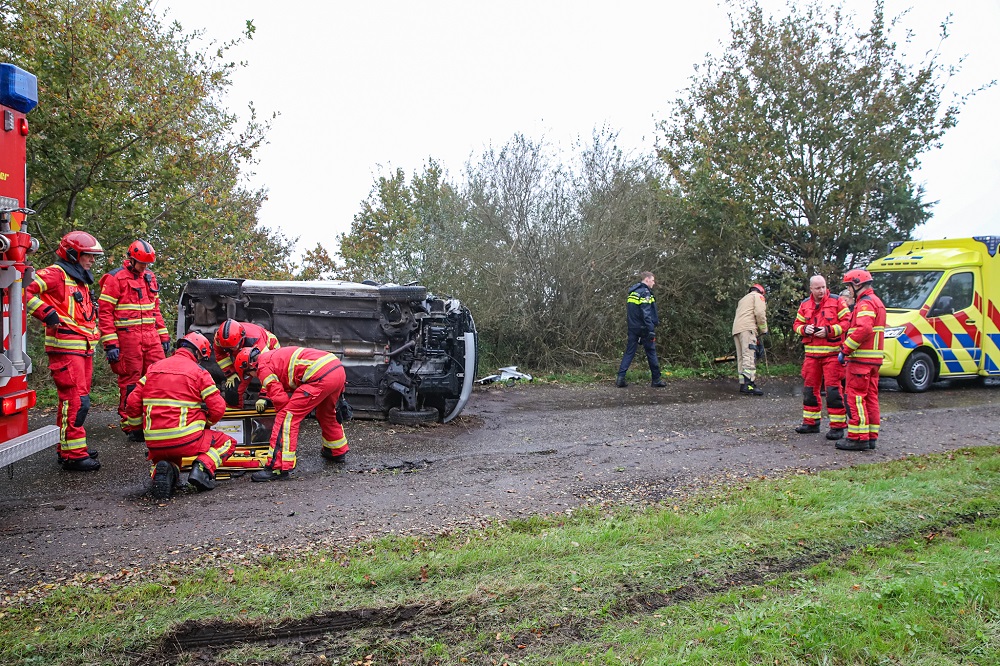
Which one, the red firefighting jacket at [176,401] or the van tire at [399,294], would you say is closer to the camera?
the red firefighting jacket at [176,401]

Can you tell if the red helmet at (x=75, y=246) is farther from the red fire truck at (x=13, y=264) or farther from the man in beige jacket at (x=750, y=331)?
the man in beige jacket at (x=750, y=331)

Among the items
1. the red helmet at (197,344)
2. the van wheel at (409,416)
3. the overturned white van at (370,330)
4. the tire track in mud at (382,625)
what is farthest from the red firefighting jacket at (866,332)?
the red helmet at (197,344)

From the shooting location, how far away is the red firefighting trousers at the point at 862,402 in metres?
7.43

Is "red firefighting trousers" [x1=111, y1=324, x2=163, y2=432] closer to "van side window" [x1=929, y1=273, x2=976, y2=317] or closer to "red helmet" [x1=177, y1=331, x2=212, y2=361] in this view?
"red helmet" [x1=177, y1=331, x2=212, y2=361]

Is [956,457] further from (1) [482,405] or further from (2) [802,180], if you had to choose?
(2) [802,180]

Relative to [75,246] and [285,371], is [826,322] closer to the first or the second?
[285,371]

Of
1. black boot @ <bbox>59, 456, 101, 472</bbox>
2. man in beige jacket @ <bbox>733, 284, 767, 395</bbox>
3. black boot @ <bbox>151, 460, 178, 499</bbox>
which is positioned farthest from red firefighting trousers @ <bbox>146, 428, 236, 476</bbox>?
man in beige jacket @ <bbox>733, 284, 767, 395</bbox>

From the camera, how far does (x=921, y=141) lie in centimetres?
1424

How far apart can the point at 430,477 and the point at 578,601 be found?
2.71 meters

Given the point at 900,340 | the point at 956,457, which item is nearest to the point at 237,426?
the point at 956,457

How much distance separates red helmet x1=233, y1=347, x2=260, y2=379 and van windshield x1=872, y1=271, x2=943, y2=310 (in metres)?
10.6

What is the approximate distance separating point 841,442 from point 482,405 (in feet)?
15.5

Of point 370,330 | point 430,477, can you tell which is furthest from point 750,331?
point 430,477

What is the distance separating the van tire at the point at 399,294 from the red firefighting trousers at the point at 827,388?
4.53 metres
